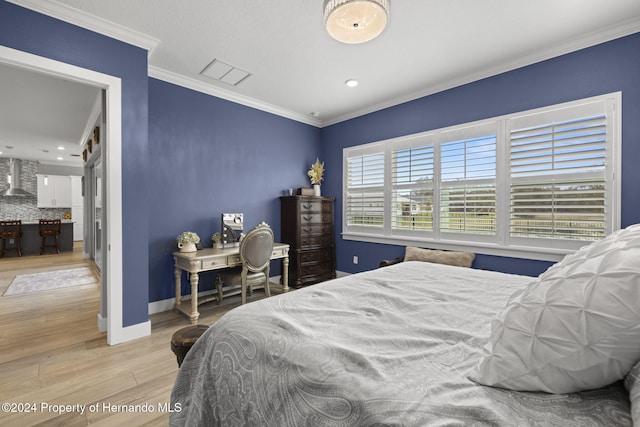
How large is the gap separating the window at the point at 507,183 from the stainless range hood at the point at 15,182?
9.97m

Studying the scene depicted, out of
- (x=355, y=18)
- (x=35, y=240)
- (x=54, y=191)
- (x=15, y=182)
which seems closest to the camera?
(x=355, y=18)

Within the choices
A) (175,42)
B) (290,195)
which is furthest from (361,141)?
(175,42)

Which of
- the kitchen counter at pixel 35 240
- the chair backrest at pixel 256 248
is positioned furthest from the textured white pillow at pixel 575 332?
the kitchen counter at pixel 35 240

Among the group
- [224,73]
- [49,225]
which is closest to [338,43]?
[224,73]

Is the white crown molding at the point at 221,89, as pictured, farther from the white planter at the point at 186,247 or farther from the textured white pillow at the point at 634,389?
the textured white pillow at the point at 634,389

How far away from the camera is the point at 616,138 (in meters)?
2.55

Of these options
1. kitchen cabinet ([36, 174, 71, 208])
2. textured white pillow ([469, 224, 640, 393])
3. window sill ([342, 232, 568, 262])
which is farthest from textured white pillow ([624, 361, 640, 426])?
kitchen cabinet ([36, 174, 71, 208])

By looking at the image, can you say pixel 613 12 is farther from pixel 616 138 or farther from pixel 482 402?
pixel 482 402

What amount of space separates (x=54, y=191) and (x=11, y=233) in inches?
99.8

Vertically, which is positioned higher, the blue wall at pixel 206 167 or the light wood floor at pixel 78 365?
the blue wall at pixel 206 167

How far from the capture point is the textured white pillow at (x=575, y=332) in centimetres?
58

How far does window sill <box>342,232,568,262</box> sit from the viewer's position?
114 inches

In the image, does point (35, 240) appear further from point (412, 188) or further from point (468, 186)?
point (468, 186)

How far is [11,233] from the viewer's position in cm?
682
